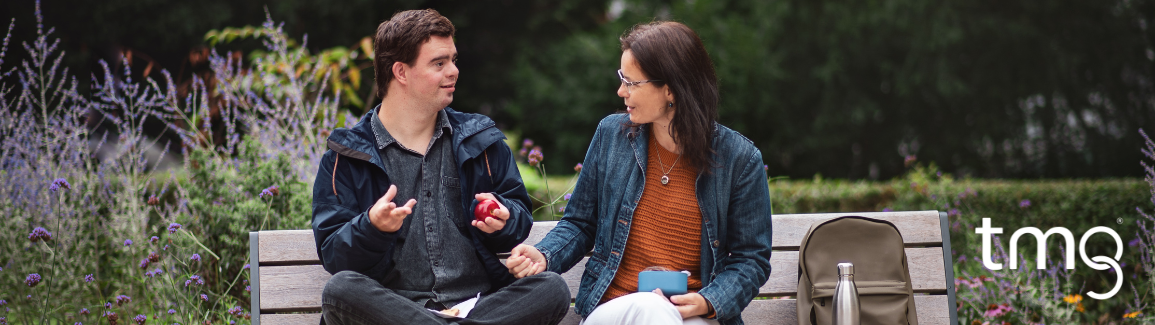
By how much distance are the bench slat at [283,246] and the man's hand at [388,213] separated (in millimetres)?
711

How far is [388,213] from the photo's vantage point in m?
2.20

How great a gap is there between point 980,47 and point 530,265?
32.1ft

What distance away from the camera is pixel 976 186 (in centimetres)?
570

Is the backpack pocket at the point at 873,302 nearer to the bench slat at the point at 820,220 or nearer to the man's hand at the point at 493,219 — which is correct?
the bench slat at the point at 820,220

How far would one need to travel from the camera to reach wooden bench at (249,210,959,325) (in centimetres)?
283

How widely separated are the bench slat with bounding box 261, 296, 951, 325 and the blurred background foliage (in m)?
6.60

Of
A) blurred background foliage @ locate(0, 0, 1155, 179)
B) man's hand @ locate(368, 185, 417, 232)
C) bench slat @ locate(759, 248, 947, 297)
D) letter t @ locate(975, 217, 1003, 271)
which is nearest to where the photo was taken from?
man's hand @ locate(368, 185, 417, 232)

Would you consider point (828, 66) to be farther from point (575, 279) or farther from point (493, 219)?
point (493, 219)

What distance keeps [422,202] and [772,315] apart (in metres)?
1.22

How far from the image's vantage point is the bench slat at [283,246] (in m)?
2.83

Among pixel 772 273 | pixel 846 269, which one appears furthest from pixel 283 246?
pixel 846 269

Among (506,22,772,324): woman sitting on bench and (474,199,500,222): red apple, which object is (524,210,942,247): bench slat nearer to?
(506,22,772,324): woman sitting on bench

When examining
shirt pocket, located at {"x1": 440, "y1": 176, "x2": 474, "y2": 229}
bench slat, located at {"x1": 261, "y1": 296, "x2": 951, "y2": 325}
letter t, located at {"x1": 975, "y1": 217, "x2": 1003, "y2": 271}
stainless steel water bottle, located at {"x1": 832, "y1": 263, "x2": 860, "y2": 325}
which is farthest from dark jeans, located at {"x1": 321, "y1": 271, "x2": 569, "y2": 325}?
letter t, located at {"x1": 975, "y1": 217, "x2": 1003, "y2": 271}

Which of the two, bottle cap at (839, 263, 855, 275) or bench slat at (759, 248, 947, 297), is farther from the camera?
bench slat at (759, 248, 947, 297)
